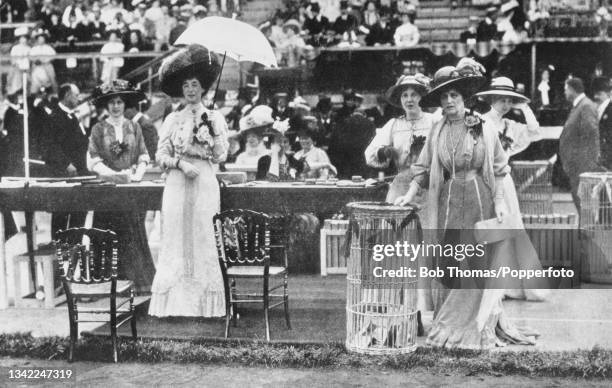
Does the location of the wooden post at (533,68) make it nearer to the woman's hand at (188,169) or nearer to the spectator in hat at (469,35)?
Result: the spectator in hat at (469,35)

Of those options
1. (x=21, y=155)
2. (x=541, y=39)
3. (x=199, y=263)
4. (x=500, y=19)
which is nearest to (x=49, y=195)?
(x=199, y=263)

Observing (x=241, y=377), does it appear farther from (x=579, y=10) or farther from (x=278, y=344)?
(x=579, y=10)

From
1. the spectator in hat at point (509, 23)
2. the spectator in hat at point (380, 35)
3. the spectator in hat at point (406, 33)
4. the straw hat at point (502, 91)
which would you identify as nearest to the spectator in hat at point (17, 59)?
the spectator in hat at point (380, 35)

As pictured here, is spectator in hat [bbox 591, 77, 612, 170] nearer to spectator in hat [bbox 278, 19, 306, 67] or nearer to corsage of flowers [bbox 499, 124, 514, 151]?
corsage of flowers [bbox 499, 124, 514, 151]

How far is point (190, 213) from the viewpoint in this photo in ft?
20.4

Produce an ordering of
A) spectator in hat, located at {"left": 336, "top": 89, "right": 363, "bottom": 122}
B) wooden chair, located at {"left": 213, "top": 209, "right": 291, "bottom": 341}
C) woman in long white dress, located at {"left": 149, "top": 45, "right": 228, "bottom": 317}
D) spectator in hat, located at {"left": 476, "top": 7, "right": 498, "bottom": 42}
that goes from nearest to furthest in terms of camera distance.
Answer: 1. wooden chair, located at {"left": 213, "top": 209, "right": 291, "bottom": 341}
2. woman in long white dress, located at {"left": 149, "top": 45, "right": 228, "bottom": 317}
3. spectator in hat, located at {"left": 336, "top": 89, "right": 363, "bottom": 122}
4. spectator in hat, located at {"left": 476, "top": 7, "right": 498, "bottom": 42}

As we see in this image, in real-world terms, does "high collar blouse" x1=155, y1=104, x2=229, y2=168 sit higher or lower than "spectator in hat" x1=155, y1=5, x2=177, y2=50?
lower

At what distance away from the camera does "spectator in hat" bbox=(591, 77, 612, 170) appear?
9922mm

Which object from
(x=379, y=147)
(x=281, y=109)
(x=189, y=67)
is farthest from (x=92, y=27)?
(x=379, y=147)

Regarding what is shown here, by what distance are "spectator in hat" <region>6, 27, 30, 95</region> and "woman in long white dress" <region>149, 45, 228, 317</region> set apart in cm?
Answer: 877

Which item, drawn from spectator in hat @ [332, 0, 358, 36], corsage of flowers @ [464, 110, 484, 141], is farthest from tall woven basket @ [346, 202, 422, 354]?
spectator in hat @ [332, 0, 358, 36]

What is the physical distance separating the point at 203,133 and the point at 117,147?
56.5 inches

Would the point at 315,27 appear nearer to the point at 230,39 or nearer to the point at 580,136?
the point at 580,136

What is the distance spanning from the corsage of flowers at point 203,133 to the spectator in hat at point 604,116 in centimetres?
538
